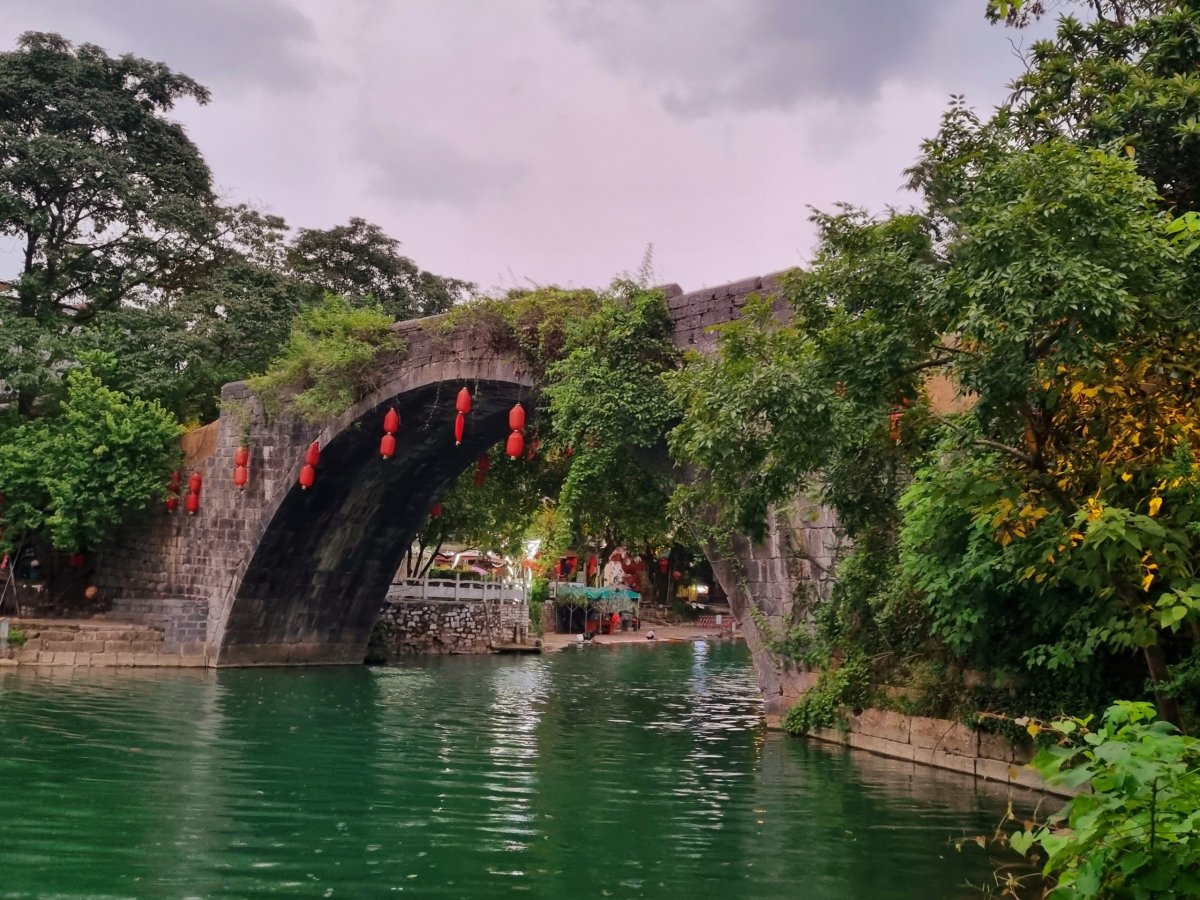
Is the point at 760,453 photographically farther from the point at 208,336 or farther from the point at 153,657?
the point at 208,336

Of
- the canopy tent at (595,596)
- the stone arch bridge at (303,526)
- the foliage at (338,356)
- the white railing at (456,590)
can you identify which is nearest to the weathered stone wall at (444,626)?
the white railing at (456,590)

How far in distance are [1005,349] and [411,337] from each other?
32.8 feet

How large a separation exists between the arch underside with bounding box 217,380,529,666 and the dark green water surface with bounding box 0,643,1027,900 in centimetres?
423

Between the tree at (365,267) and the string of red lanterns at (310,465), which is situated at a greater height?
the tree at (365,267)

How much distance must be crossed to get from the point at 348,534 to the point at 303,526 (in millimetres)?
1038

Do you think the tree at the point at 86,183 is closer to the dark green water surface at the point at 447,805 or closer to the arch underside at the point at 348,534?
the arch underside at the point at 348,534

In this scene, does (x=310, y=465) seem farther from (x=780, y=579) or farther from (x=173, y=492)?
(x=780, y=579)

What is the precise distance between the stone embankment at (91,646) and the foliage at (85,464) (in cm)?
136

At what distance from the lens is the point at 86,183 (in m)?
18.8

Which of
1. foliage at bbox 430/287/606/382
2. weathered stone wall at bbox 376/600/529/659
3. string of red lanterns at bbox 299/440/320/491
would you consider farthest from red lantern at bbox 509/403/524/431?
weathered stone wall at bbox 376/600/529/659

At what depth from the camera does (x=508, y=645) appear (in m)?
23.3

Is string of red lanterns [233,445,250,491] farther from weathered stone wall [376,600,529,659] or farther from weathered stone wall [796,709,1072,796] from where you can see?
weathered stone wall [796,709,1072,796]

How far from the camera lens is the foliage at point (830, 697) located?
9.29m

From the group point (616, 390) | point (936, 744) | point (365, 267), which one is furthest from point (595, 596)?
point (936, 744)
